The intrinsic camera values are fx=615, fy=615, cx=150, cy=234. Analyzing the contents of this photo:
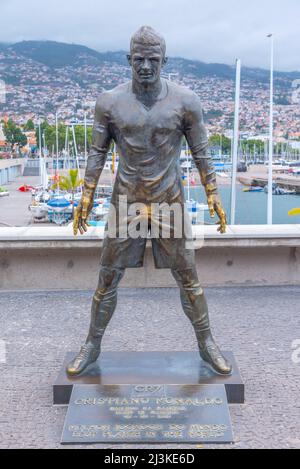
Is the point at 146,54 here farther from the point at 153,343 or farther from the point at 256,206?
the point at 256,206

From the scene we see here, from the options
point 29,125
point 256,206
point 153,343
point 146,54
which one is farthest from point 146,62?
point 29,125

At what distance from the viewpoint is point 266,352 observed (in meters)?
5.62

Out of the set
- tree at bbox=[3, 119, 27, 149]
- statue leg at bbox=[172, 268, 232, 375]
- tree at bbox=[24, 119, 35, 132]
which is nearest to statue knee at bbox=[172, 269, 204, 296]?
statue leg at bbox=[172, 268, 232, 375]

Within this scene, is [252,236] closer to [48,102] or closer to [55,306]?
[55,306]

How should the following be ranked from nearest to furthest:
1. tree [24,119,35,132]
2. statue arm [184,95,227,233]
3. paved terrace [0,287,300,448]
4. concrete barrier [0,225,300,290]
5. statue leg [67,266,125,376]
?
paved terrace [0,287,300,448]
statue arm [184,95,227,233]
statue leg [67,266,125,376]
concrete barrier [0,225,300,290]
tree [24,119,35,132]

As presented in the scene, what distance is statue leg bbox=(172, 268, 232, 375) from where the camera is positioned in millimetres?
4633

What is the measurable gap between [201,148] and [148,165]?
443mm

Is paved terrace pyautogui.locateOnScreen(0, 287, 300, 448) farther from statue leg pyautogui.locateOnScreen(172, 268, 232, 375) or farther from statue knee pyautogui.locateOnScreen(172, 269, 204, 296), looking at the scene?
statue knee pyautogui.locateOnScreen(172, 269, 204, 296)

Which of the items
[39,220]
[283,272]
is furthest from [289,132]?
[283,272]

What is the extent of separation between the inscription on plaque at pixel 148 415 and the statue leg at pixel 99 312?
28 centimetres

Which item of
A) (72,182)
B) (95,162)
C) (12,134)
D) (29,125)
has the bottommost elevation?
(12,134)

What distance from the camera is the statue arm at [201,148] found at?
4.34 metres

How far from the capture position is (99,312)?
→ 4699mm

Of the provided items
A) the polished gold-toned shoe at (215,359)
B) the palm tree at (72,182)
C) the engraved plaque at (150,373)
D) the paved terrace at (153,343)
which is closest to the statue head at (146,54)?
the polished gold-toned shoe at (215,359)
